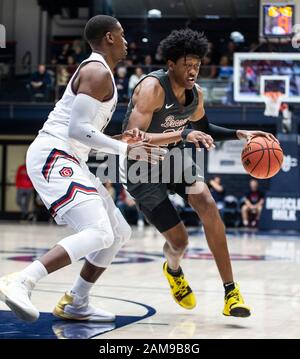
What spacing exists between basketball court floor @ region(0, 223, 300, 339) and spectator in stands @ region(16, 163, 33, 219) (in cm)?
844

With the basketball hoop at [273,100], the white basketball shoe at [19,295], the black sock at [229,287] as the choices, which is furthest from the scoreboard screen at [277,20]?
the white basketball shoe at [19,295]

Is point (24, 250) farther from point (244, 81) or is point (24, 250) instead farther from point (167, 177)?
point (244, 81)

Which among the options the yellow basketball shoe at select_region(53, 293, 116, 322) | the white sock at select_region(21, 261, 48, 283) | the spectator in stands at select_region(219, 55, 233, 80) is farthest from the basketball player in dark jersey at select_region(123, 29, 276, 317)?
the spectator in stands at select_region(219, 55, 233, 80)

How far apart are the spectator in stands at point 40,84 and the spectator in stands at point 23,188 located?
79.3 inches

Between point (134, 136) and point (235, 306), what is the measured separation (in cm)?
141

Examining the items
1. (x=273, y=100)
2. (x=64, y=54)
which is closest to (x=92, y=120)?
(x=273, y=100)

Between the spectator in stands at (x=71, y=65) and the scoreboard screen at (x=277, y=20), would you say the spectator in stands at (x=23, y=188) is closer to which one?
the spectator in stands at (x=71, y=65)

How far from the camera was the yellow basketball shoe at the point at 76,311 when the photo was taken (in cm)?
550

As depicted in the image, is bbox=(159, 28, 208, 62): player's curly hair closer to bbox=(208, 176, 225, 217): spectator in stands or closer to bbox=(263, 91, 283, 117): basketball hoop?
bbox=(263, 91, 283, 117): basketball hoop

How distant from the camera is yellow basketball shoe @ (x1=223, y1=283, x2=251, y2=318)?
541cm

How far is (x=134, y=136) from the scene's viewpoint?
5.11 metres

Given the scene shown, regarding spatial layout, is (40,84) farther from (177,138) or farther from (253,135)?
(177,138)

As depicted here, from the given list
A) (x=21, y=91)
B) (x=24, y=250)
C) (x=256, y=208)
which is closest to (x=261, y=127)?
(x=256, y=208)
